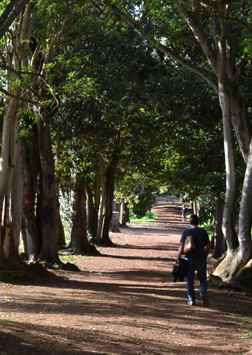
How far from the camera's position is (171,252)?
2458 cm

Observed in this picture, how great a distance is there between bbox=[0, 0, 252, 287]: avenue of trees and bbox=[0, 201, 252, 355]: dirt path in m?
1.66

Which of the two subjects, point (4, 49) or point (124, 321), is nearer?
point (124, 321)

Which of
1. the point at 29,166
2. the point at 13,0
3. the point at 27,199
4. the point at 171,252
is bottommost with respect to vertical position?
the point at 171,252

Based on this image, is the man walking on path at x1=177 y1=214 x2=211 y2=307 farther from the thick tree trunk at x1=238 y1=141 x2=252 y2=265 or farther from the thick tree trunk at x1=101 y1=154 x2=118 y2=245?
the thick tree trunk at x1=101 y1=154 x2=118 y2=245

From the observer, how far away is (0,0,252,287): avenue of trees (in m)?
11.9

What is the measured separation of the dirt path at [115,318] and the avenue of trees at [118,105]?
166 cm

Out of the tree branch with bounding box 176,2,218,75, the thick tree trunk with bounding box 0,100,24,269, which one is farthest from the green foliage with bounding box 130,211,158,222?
the tree branch with bounding box 176,2,218,75

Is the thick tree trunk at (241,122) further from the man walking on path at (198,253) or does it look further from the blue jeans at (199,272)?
the blue jeans at (199,272)

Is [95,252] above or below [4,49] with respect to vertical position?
below

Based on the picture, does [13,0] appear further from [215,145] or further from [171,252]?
[171,252]

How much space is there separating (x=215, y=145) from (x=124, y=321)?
Answer: 390 inches

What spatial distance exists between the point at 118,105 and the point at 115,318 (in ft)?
31.9

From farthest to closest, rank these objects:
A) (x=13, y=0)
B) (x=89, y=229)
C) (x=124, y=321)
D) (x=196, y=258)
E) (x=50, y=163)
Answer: (x=89, y=229), (x=50, y=163), (x=196, y=258), (x=124, y=321), (x=13, y=0)

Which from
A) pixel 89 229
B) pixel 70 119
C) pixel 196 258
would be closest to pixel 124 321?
pixel 196 258
